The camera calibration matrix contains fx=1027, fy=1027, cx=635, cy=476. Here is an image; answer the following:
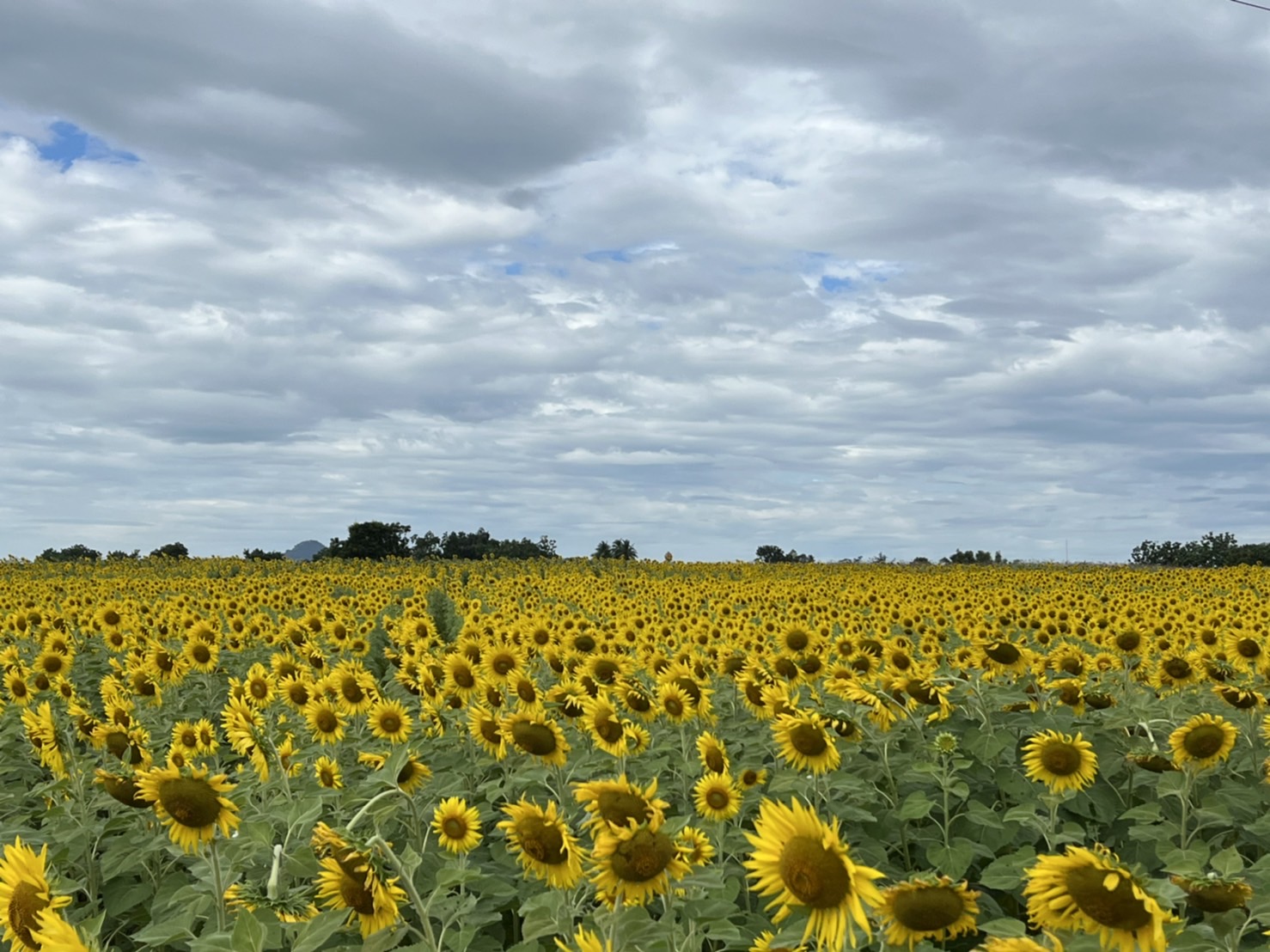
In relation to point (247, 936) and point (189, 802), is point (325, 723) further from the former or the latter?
point (247, 936)

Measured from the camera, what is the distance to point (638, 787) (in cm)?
422

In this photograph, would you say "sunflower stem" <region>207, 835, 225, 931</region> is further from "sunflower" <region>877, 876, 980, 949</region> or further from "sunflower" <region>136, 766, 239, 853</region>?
"sunflower" <region>877, 876, 980, 949</region>

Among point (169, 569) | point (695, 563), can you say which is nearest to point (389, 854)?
point (169, 569)

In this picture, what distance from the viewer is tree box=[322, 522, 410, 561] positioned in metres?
49.4

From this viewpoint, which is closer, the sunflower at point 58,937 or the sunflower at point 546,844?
the sunflower at point 58,937

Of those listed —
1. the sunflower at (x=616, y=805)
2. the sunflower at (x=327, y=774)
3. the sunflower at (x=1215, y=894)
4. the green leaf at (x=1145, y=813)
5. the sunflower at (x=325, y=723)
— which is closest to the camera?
the sunflower at (x=616, y=805)

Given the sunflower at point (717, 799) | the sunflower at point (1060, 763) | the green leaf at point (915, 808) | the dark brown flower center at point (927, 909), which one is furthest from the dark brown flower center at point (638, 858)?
the sunflower at point (1060, 763)

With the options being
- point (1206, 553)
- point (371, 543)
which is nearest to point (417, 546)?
point (371, 543)

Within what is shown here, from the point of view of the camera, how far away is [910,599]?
61.4 ft

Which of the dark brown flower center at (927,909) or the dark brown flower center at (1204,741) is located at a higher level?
the dark brown flower center at (1204,741)

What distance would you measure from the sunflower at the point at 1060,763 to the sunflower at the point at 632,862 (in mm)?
3163

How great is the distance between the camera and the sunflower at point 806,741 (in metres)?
5.85

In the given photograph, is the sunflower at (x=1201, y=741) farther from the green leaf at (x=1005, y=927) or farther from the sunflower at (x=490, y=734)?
the sunflower at (x=490, y=734)

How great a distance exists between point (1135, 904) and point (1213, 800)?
4.68m
